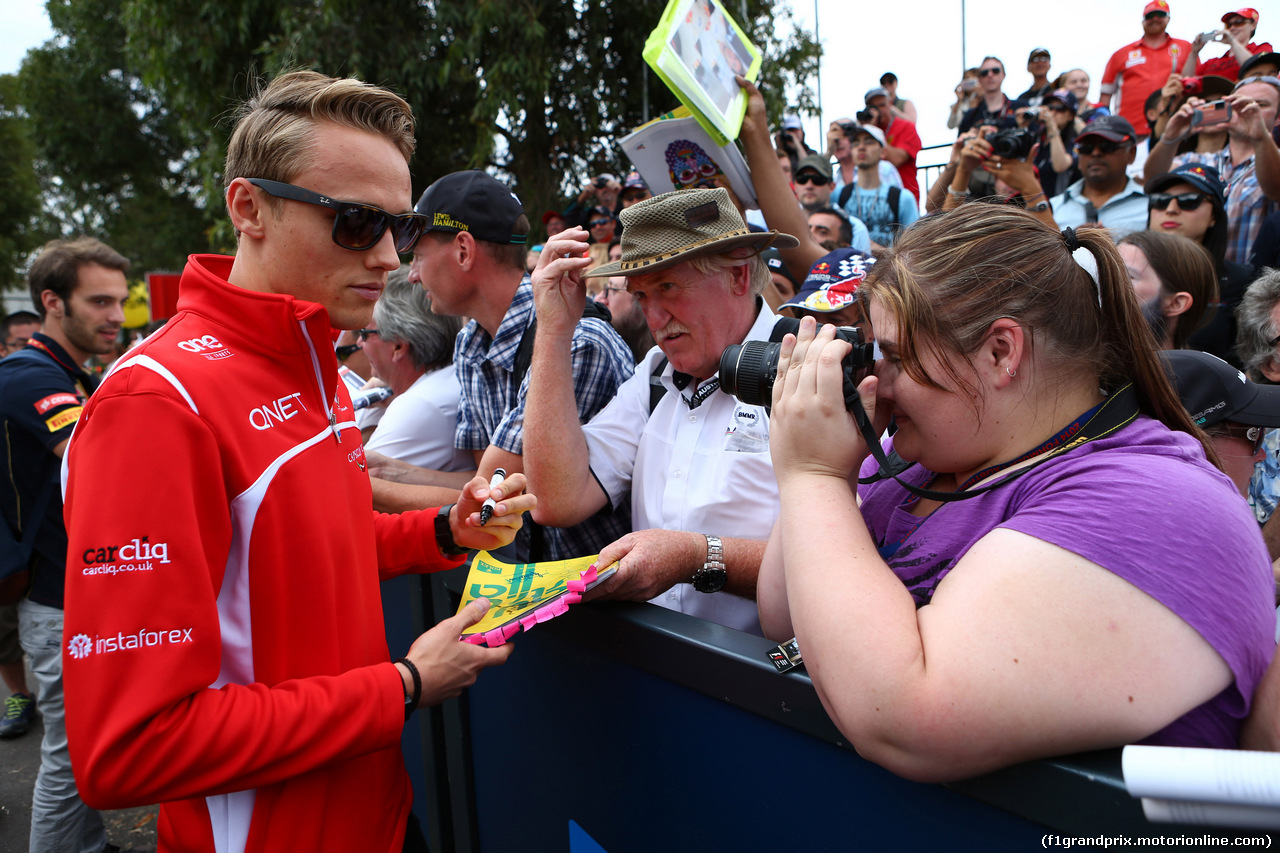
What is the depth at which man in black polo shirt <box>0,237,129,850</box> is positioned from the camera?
2971 millimetres

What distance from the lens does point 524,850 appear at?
6.86ft

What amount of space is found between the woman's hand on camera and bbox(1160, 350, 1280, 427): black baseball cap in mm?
1304

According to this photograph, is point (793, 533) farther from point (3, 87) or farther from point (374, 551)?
point (3, 87)

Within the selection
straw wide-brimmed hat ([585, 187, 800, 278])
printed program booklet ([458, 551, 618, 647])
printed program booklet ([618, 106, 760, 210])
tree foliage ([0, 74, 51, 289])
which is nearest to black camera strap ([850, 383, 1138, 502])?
printed program booklet ([458, 551, 618, 647])

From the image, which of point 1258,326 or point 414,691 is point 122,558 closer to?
point 414,691

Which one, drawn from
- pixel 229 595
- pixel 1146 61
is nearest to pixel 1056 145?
pixel 1146 61

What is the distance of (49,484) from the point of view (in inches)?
135

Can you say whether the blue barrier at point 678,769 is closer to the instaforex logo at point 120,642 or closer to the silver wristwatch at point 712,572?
the silver wristwatch at point 712,572

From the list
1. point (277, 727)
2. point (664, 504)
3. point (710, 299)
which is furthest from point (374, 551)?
point (710, 299)

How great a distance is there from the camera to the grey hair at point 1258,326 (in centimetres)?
263

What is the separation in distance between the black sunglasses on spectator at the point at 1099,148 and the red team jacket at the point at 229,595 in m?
4.43

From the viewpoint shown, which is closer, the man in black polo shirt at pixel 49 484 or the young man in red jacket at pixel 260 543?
the young man in red jacket at pixel 260 543

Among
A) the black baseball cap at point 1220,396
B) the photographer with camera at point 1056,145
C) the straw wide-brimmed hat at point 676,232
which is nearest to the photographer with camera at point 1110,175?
the photographer with camera at point 1056,145

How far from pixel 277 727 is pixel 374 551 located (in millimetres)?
474
